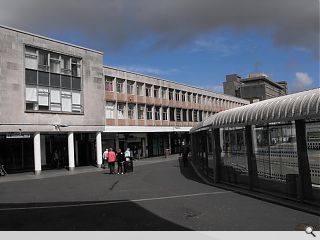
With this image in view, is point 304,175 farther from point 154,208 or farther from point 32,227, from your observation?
point 32,227

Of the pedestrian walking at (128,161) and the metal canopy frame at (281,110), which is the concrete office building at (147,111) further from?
the metal canopy frame at (281,110)

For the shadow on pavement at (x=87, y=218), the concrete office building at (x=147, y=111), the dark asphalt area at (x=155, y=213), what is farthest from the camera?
the concrete office building at (x=147, y=111)

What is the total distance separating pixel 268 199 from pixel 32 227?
244 inches

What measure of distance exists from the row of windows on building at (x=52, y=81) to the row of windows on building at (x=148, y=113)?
859cm

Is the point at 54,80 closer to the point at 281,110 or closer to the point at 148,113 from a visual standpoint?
the point at 148,113

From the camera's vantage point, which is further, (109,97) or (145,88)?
(145,88)

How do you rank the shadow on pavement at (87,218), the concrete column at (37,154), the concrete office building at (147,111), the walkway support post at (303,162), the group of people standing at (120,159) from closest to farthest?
the shadow on pavement at (87,218), the walkway support post at (303,162), the group of people standing at (120,159), the concrete column at (37,154), the concrete office building at (147,111)

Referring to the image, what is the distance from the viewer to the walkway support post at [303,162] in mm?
11395

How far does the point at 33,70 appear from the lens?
115 ft

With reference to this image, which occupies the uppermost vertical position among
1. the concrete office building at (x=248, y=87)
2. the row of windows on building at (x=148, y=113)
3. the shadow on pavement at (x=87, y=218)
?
the concrete office building at (x=248, y=87)

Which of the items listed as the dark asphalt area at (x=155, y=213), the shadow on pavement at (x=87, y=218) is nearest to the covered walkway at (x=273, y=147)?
the dark asphalt area at (x=155, y=213)

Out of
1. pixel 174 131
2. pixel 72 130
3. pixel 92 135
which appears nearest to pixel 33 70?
pixel 72 130

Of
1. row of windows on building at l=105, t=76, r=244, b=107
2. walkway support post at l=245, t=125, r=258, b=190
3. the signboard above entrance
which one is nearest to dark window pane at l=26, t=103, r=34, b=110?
the signboard above entrance

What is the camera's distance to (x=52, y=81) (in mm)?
36812
